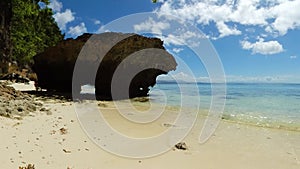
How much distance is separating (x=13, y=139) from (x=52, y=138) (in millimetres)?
841

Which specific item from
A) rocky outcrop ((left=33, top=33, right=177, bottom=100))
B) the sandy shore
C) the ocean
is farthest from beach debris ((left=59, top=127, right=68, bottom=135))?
rocky outcrop ((left=33, top=33, right=177, bottom=100))

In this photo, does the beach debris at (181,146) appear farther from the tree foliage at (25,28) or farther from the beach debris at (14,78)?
the tree foliage at (25,28)

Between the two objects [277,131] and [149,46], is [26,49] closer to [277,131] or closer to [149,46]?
[149,46]

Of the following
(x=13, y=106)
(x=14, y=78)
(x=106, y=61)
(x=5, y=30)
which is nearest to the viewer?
(x=13, y=106)

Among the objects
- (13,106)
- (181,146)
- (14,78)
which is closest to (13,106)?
(13,106)

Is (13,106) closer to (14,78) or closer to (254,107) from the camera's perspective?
(254,107)

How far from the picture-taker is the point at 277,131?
32.8ft

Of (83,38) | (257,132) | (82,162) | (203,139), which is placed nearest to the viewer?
(82,162)

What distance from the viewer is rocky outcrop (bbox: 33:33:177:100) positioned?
17.4 m

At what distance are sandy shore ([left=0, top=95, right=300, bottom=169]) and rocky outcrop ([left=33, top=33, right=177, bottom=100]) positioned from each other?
9225mm

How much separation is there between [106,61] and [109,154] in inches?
496

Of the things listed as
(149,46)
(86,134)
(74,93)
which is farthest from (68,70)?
(86,134)

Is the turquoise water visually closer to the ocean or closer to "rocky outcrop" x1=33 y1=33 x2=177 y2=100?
the ocean

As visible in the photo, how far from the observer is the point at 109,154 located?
570 centimetres
